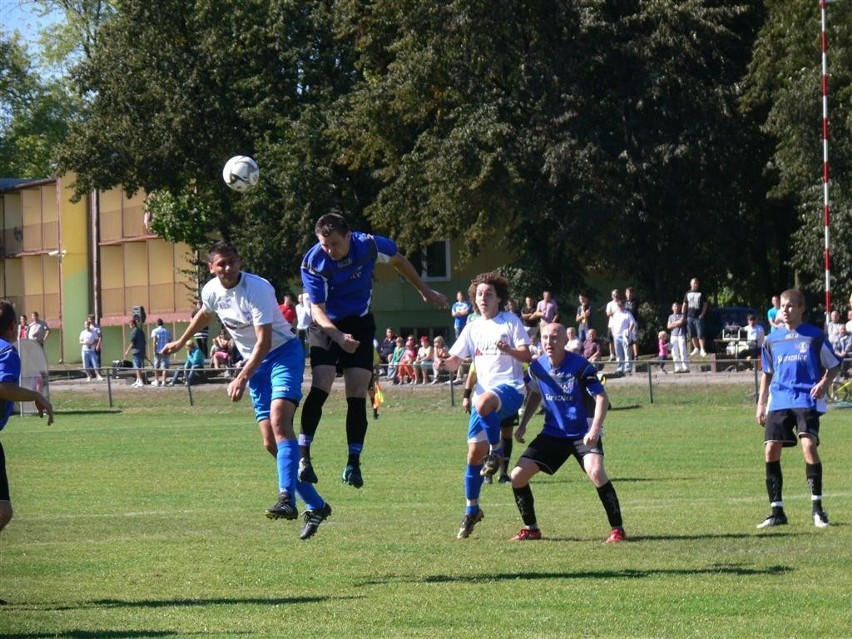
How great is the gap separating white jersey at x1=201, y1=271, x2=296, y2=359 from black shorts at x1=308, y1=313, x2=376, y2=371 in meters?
0.25

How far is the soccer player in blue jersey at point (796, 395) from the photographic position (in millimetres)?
13734

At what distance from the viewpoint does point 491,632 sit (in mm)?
8445

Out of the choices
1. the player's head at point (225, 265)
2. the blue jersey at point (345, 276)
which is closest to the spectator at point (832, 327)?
the blue jersey at point (345, 276)

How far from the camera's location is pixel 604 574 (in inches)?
420

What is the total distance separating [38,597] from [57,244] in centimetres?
7092

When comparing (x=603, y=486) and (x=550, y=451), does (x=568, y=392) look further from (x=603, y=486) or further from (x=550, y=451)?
(x=603, y=486)

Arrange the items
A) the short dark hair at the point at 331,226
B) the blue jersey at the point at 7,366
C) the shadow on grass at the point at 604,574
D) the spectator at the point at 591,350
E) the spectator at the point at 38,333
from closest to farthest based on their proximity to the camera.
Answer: the blue jersey at the point at 7,366 → the shadow on grass at the point at 604,574 → the short dark hair at the point at 331,226 → the spectator at the point at 591,350 → the spectator at the point at 38,333

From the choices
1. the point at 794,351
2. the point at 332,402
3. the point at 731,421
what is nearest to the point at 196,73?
the point at 332,402

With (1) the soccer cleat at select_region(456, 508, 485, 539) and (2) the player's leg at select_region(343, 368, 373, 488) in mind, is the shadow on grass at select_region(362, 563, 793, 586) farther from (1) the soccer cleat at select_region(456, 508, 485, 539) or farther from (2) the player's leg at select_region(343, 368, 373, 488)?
(1) the soccer cleat at select_region(456, 508, 485, 539)

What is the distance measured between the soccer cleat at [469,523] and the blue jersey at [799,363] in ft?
9.92

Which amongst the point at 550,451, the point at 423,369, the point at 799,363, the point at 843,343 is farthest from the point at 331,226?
the point at 423,369

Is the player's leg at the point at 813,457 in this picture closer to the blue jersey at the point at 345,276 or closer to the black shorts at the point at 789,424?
the black shorts at the point at 789,424

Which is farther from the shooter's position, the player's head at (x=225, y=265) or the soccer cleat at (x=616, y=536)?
the soccer cleat at (x=616, y=536)

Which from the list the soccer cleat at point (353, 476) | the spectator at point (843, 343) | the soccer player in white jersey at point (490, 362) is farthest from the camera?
the spectator at point (843, 343)
